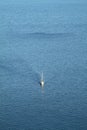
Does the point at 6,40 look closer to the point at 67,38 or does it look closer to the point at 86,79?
the point at 67,38

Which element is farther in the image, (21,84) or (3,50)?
(3,50)

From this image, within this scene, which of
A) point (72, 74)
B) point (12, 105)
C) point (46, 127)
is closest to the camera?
point (46, 127)

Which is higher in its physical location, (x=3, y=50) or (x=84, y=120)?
(x=3, y=50)

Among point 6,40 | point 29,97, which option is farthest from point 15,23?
point 29,97

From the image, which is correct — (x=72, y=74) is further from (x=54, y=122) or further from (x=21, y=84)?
(x=54, y=122)

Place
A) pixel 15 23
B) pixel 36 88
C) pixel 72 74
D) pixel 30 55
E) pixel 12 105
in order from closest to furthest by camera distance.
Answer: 1. pixel 12 105
2. pixel 36 88
3. pixel 72 74
4. pixel 30 55
5. pixel 15 23

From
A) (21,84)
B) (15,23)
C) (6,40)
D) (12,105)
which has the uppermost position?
(15,23)
